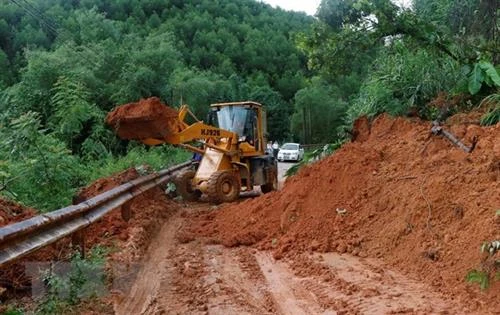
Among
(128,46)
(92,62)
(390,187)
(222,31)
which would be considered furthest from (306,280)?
(222,31)

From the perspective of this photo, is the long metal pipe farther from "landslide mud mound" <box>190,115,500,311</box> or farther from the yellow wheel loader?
the yellow wheel loader

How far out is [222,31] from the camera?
76.0m

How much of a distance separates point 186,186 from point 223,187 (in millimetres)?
1098

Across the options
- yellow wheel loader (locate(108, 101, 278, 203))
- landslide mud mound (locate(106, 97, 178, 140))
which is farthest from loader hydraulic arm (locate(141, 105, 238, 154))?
landslide mud mound (locate(106, 97, 178, 140))

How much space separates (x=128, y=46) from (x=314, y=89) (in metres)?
33.8

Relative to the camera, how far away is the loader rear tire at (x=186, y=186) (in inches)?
571

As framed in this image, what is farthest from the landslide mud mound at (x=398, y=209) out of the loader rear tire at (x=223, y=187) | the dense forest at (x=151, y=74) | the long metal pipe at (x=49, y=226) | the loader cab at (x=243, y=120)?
the loader cab at (x=243, y=120)

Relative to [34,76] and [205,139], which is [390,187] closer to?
[205,139]

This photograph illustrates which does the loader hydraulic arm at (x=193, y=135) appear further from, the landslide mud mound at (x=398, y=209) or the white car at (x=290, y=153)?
the white car at (x=290, y=153)

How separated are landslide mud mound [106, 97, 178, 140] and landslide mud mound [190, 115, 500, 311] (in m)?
2.38

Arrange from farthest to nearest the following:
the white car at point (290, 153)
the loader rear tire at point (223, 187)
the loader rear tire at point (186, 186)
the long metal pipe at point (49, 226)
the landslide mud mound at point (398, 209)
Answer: the white car at point (290, 153)
the loader rear tire at point (186, 186)
the loader rear tire at point (223, 187)
the landslide mud mound at point (398, 209)
the long metal pipe at point (49, 226)

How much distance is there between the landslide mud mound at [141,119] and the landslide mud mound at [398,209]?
2.38m

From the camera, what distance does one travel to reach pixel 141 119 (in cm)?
1127

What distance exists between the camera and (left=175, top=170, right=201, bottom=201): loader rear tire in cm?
1449
